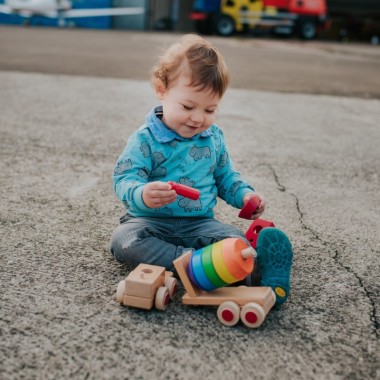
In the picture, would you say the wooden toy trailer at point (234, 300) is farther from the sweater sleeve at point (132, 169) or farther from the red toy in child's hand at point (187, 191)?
the sweater sleeve at point (132, 169)

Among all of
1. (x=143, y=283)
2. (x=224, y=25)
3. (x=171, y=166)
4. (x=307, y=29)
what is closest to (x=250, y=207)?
(x=171, y=166)

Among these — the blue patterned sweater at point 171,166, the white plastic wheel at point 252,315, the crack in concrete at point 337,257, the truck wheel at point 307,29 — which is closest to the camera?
the white plastic wheel at point 252,315

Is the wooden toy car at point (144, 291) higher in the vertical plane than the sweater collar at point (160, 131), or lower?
lower

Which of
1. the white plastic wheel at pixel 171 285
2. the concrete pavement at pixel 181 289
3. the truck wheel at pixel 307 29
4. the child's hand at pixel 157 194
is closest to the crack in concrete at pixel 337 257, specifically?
the concrete pavement at pixel 181 289

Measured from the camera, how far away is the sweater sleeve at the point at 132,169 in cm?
165

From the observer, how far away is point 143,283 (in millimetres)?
1407

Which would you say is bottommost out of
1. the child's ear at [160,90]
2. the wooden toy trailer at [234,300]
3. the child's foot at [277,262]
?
the wooden toy trailer at [234,300]

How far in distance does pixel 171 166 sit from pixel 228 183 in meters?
0.25

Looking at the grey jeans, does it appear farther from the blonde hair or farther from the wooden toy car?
the blonde hair

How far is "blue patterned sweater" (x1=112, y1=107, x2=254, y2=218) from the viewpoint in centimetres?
173

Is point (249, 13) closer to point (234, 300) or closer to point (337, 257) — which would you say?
point (337, 257)

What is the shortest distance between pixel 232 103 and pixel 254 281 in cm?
358

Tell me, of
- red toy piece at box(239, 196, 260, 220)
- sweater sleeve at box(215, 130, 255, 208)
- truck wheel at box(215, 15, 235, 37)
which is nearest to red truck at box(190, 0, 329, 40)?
truck wheel at box(215, 15, 235, 37)

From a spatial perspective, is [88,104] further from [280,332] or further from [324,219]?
[280,332]
